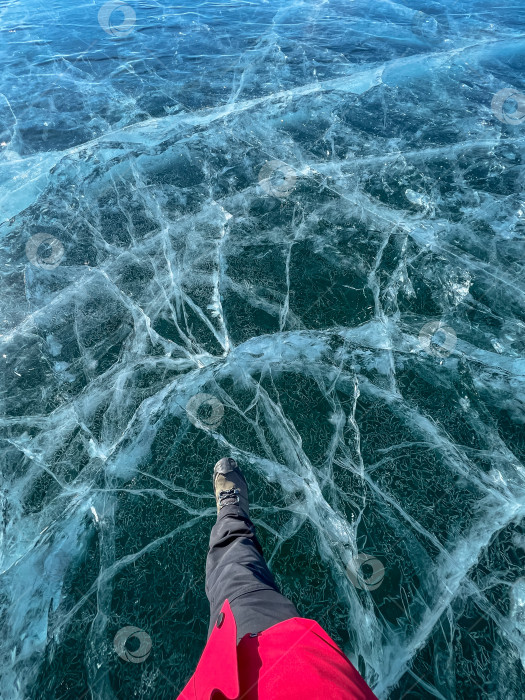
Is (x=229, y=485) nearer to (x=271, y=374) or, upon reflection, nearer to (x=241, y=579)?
(x=241, y=579)

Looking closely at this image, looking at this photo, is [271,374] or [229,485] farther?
[271,374]

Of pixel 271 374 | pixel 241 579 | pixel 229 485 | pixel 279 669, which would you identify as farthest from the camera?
pixel 271 374

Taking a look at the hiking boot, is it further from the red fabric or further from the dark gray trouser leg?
the red fabric

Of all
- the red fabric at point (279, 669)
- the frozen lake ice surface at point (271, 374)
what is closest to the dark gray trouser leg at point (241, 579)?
the red fabric at point (279, 669)

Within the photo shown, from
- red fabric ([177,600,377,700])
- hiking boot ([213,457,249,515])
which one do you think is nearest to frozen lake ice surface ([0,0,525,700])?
hiking boot ([213,457,249,515])

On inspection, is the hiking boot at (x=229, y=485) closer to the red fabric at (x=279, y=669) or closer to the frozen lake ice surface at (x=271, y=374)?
the frozen lake ice surface at (x=271, y=374)

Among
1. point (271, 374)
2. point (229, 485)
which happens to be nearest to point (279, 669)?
point (229, 485)
